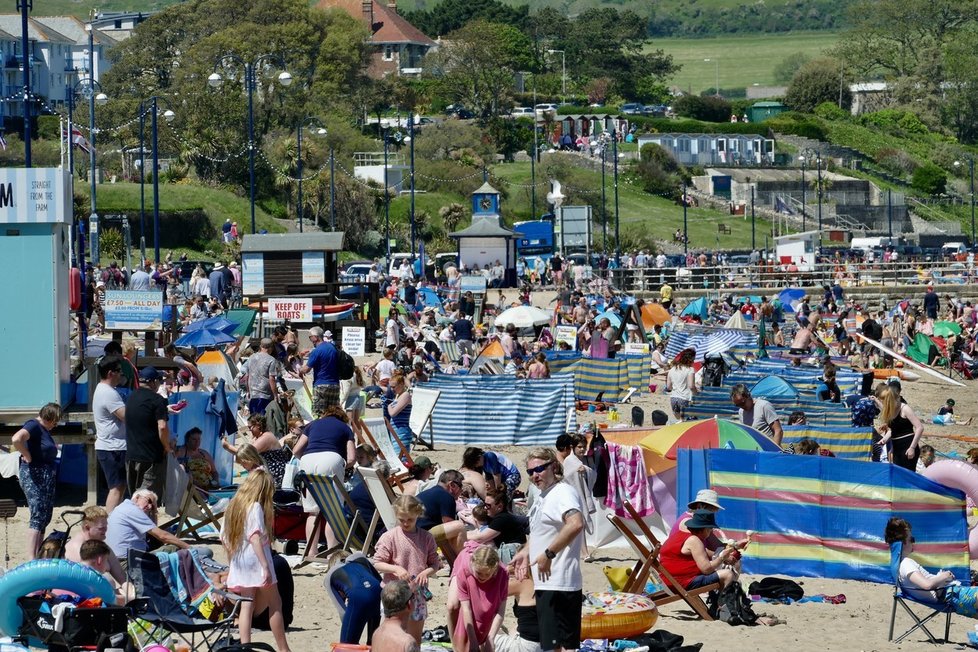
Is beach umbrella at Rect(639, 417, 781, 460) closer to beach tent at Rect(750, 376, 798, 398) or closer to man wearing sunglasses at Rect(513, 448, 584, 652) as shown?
man wearing sunglasses at Rect(513, 448, 584, 652)

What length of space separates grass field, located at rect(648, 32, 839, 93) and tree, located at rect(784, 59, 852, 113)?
40890 millimetres

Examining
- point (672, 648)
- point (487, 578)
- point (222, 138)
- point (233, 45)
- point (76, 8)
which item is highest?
point (76, 8)

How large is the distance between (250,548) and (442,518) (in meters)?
1.54

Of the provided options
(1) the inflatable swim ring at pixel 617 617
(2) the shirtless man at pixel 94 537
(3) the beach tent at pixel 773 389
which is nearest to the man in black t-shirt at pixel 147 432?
(2) the shirtless man at pixel 94 537

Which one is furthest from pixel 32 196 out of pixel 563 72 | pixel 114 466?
pixel 563 72

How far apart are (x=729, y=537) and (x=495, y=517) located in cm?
249

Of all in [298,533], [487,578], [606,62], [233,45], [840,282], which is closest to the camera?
[487,578]

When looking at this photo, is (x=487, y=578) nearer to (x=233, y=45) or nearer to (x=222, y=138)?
(x=222, y=138)

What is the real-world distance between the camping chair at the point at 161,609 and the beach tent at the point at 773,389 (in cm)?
1029

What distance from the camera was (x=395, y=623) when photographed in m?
7.39

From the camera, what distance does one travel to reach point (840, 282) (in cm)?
4872

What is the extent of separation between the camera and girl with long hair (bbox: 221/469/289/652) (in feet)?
26.9

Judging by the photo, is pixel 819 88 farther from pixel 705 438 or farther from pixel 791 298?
pixel 705 438

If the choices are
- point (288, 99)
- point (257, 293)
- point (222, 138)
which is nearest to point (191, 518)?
point (257, 293)
